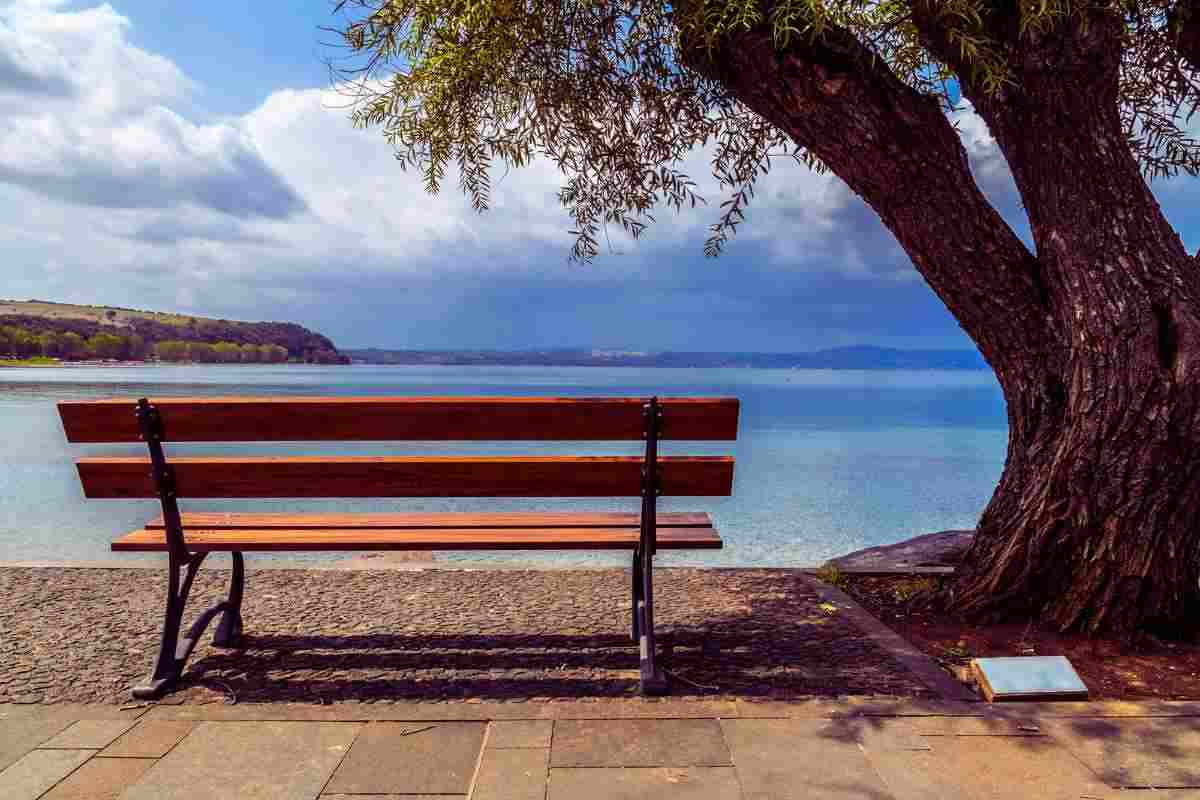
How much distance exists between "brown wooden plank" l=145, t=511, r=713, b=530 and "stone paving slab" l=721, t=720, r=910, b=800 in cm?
109

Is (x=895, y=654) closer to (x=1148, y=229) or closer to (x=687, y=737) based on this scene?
(x=687, y=737)

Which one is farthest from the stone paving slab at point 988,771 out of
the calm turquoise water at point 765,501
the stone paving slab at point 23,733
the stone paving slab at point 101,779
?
the calm turquoise water at point 765,501

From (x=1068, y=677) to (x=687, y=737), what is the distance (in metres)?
1.67

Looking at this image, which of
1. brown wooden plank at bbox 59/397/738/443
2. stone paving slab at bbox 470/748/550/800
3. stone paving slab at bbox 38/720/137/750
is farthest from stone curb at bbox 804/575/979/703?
stone paving slab at bbox 38/720/137/750

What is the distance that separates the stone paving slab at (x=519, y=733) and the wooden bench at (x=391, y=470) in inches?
21.5

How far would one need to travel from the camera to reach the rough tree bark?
399cm

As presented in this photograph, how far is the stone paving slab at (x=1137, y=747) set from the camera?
2629mm

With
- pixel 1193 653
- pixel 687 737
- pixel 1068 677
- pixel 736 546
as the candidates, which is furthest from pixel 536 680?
pixel 736 546

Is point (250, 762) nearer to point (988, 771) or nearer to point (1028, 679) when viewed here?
point (988, 771)

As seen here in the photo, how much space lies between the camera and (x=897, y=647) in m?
3.94

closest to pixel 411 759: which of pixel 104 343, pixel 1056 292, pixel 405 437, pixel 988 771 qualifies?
pixel 405 437

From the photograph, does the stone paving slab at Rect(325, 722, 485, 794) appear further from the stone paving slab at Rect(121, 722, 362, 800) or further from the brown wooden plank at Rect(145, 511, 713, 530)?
the brown wooden plank at Rect(145, 511, 713, 530)

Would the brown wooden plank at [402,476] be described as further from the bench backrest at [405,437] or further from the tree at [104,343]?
the tree at [104,343]

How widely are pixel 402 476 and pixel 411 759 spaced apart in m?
1.17
